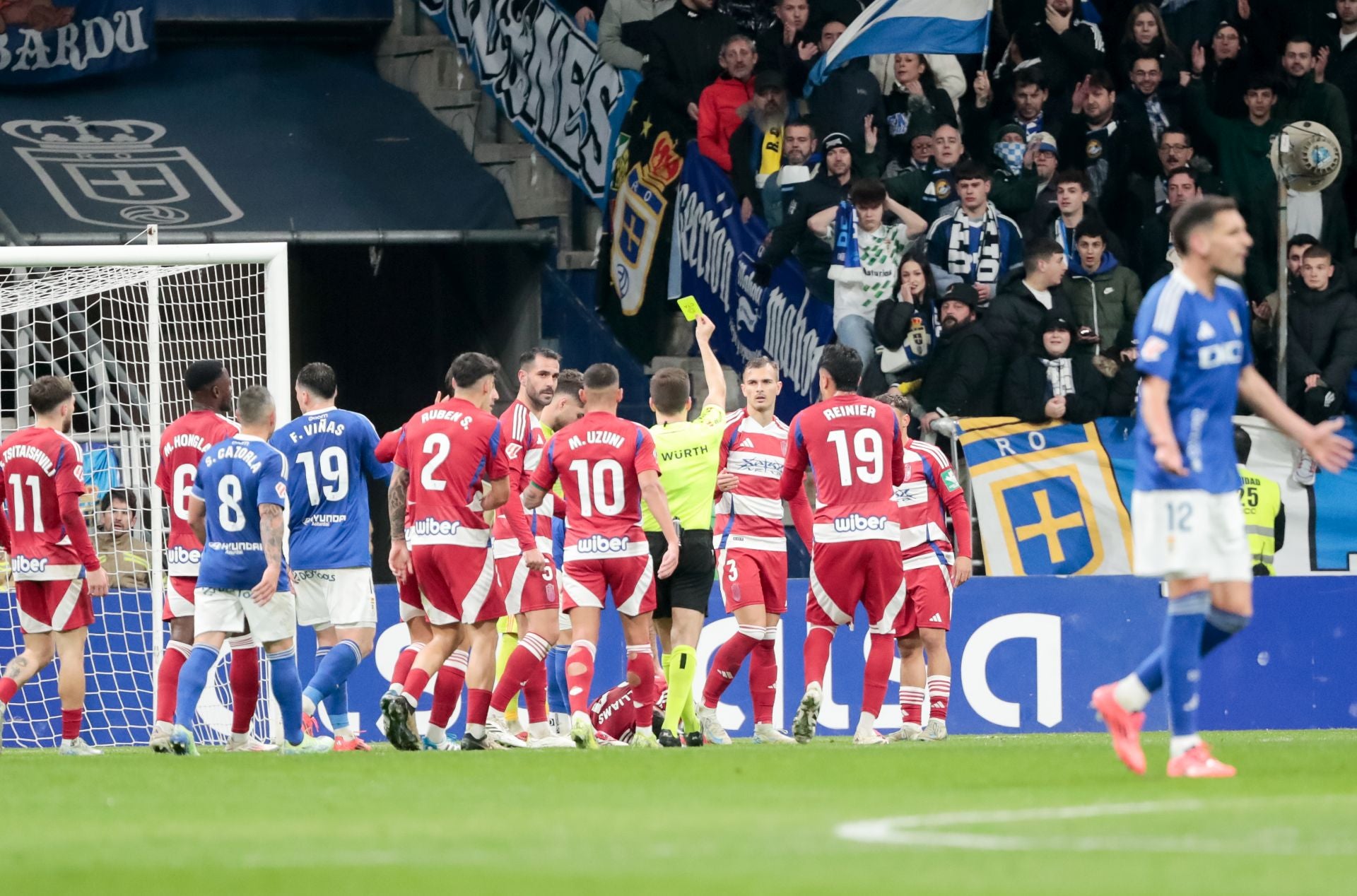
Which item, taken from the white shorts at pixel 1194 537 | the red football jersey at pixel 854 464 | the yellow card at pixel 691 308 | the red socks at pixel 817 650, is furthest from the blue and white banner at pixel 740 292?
the white shorts at pixel 1194 537

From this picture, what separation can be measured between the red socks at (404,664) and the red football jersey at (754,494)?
1.99m

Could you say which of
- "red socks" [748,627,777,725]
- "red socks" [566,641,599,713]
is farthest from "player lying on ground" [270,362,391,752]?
"red socks" [748,627,777,725]

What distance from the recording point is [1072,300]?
1728 centimetres

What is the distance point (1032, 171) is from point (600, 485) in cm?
757

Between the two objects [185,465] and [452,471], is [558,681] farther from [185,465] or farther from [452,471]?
[185,465]

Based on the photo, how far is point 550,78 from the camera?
21453mm

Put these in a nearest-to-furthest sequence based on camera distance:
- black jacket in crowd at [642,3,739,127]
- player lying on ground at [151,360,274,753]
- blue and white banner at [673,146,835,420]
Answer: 1. player lying on ground at [151,360,274,753]
2. blue and white banner at [673,146,835,420]
3. black jacket in crowd at [642,3,739,127]

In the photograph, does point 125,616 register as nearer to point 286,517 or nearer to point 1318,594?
point 286,517

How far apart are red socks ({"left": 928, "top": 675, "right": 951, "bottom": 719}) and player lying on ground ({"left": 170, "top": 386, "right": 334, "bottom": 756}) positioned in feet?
12.6

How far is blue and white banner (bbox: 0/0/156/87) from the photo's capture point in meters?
22.4

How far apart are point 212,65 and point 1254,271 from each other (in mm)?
11489

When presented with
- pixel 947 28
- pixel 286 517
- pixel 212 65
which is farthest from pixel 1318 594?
pixel 212 65

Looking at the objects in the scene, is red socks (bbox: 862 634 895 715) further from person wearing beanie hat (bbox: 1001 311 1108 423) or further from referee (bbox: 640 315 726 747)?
person wearing beanie hat (bbox: 1001 311 1108 423)

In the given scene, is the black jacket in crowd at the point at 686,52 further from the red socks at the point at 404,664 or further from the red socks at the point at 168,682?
the red socks at the point at 168,682
